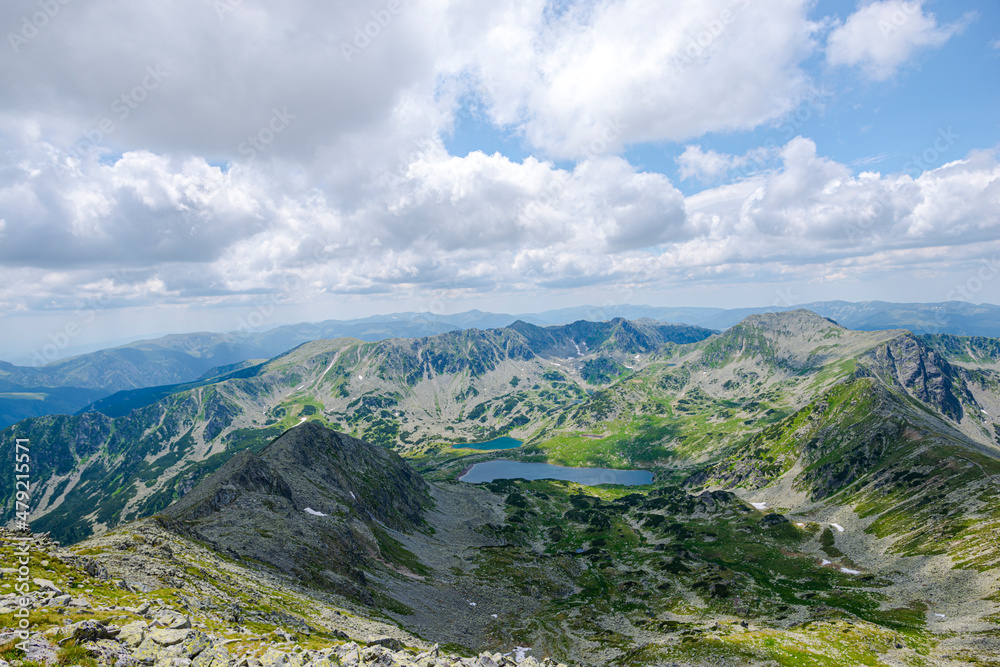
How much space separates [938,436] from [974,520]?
78.6m

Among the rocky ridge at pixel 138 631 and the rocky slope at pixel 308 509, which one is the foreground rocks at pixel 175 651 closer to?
the rocky ridge at pixel 138 631

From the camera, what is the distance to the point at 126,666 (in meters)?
30.4

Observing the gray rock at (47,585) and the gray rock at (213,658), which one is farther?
the gray rock at (47,585)

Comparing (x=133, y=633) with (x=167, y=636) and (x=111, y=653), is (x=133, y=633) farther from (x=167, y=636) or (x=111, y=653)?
(x=111, y=653)

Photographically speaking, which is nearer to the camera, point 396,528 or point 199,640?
point 199,640

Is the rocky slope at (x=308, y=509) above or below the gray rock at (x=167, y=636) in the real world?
below

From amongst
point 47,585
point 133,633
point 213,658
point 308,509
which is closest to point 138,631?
point 133,633

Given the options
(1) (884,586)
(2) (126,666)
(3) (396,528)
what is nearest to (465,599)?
(3) (396,528)

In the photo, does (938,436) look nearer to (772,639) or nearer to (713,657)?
(772,639)

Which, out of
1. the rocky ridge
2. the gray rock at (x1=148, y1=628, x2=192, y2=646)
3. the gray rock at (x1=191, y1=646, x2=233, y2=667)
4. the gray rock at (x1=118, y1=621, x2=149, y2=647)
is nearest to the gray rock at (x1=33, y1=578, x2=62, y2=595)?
the rocky ridge

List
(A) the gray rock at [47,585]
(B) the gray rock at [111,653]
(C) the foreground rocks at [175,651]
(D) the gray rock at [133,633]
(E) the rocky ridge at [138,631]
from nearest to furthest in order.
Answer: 1. (C) the foreground rocks at [175,651]
2. (E) the rocky ridge at [138,631]
3. (B) the gray rock at [111,653]
4. (D) the gray rock at [133,633]
5. (A) the gray rock at [47,585]

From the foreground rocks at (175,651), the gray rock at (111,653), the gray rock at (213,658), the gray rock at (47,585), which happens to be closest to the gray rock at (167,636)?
the foreground rocks at (175,651)

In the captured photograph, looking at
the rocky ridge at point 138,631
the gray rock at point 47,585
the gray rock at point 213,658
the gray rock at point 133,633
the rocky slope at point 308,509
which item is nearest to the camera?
the rocky ridge at point 138,631

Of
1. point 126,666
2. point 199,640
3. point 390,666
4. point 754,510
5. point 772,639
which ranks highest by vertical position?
point 126,666
